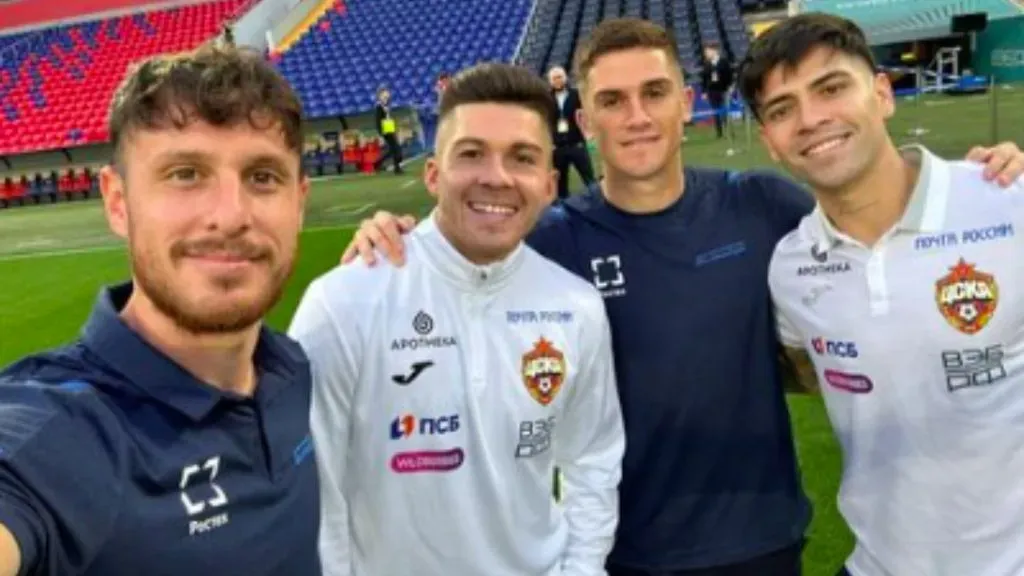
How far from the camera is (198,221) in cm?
147

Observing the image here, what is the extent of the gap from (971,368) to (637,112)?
102 cm

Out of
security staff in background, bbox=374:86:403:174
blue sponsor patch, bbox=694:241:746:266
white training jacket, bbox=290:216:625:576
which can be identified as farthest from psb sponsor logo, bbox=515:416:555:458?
security staff in background, bbox=374:86:403:174

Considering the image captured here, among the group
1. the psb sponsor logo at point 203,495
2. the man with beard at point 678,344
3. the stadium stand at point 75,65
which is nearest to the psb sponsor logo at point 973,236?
the man with beard at point 678,344

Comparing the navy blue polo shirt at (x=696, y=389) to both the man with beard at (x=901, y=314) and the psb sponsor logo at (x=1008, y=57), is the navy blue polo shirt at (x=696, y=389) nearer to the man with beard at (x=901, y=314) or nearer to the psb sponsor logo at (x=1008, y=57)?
the man with beard at (x=901, y=314)

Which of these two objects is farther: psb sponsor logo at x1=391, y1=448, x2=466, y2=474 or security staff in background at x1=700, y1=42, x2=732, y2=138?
security staff in background at x1=700, y1=42, x2=732, y2=138

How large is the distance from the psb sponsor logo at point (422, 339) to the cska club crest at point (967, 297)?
113 centimetres

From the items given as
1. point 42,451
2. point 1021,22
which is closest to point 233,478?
point 42,451

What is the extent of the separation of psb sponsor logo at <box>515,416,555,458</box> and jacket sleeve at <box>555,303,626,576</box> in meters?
0.09

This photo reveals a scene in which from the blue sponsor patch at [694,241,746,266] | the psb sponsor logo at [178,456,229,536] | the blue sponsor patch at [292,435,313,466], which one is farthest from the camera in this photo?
the blue sponsor patch at [694,241,746,266]

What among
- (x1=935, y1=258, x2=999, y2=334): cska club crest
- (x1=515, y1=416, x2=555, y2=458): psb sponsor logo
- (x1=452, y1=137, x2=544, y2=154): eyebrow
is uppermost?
(x1=452, y1=137, x2=544, y2=154): eyebrow

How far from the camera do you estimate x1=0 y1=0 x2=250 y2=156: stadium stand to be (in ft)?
79.5

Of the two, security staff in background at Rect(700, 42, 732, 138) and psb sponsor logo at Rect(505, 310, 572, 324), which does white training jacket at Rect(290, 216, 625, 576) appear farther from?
security staff in background at Rect(700, 42, 732, 138)

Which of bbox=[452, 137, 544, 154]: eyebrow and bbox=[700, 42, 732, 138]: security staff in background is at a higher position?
bbox=[452, 137, 544, 154]: eyebrow

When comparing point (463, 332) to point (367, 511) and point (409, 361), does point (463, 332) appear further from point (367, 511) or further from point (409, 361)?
point (367, 511)
